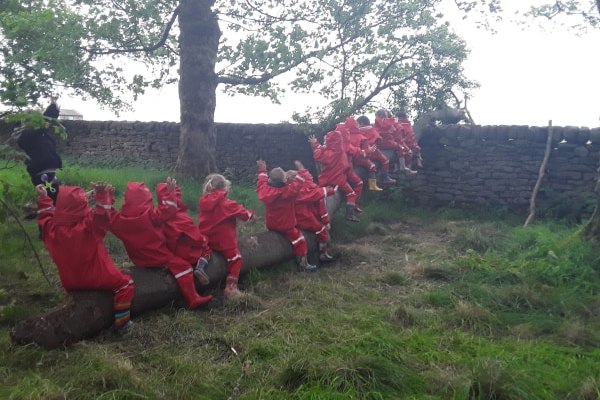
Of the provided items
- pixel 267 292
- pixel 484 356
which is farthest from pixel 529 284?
pixel 267 292

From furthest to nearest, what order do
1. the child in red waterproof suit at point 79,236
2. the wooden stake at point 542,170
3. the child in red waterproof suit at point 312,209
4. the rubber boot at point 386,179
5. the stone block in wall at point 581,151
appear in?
the rubber boot at point 386,179 → the wooden stake at point 542,170 → the stone block in wall at point 581,151 → the child in red waterproof suit at point 312,209 → the child in red waterproof suit at point 79,236

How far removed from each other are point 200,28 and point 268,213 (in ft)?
20.1

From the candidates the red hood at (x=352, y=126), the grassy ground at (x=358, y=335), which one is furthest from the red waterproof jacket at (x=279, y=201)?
the red hood at (x=352, y=126)

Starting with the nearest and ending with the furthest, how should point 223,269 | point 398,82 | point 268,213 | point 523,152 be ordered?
point 223,269 < point 268,213 < point 523,152 < point 398,82

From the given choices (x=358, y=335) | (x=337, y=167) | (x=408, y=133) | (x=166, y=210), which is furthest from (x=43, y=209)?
(x=408, y=133)

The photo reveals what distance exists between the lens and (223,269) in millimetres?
6023

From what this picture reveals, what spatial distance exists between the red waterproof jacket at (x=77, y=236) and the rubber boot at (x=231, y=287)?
57.2 inches

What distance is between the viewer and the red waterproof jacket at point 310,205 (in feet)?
24.5

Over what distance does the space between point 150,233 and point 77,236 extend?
819 millimetres

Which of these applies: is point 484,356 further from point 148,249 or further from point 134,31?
point 134,31

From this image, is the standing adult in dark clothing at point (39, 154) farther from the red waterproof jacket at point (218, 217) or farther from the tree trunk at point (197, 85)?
the tree trunk at point (197, 85)

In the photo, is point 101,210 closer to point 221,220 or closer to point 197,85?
point 221,220

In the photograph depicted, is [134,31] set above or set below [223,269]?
above

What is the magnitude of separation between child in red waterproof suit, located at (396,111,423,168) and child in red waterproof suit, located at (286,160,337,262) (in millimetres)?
3988
